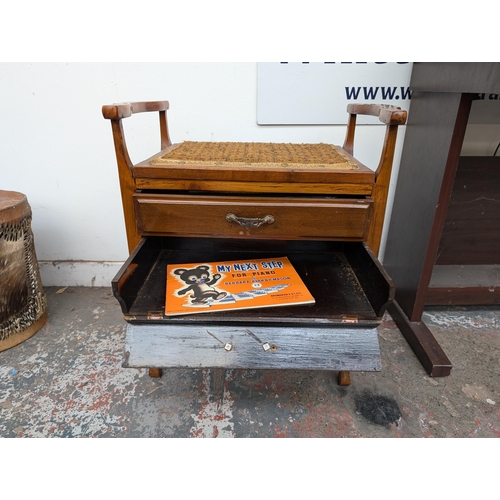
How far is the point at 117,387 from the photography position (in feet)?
3.40

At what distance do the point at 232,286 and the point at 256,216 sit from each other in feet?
0.64

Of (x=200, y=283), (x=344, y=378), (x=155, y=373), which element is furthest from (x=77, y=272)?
(x=344, y=378)

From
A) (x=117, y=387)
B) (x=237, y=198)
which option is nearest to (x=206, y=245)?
(x=237, y=198)

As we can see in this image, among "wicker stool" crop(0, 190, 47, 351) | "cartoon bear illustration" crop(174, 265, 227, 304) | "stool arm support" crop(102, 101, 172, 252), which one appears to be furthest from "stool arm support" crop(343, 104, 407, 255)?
"wicker stool" crop(0, 190, 47, 351)

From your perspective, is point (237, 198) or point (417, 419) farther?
point (417, 419)

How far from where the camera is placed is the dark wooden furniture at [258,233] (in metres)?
0.76

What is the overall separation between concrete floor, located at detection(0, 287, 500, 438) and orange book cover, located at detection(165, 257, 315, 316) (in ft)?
1.10

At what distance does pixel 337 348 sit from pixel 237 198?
0.41m

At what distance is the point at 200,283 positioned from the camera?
0.90 meters

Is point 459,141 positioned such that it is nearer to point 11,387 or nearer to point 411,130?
point 411,130

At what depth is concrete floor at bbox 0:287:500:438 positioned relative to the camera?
2.99 ft

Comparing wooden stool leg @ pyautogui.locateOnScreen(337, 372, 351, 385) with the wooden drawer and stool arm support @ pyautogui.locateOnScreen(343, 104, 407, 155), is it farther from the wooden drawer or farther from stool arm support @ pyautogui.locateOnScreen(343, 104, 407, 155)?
stool arm support @ pyautogui.locateOnScreen(343, 104, 407, 155)

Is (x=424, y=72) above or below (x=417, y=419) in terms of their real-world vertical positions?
above

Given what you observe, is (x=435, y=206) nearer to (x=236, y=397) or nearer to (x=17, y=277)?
(x=236, y=397)
